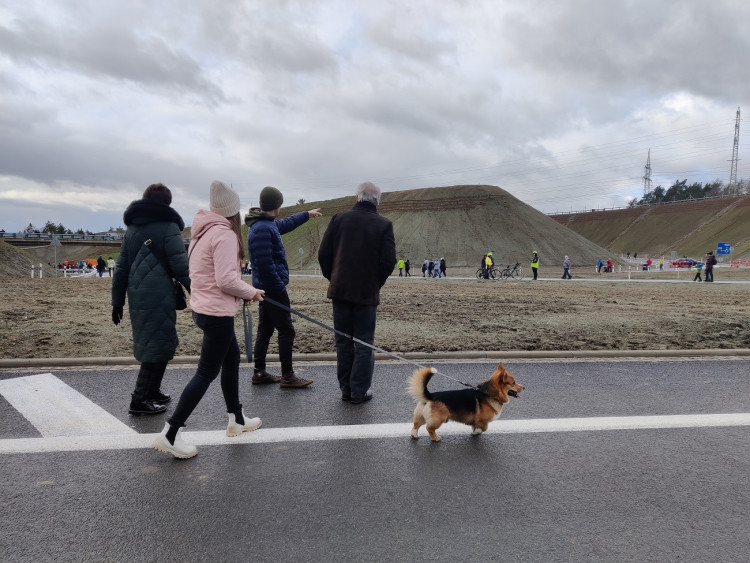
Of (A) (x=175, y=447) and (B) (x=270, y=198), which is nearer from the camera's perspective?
(A) (x=175, y=447)

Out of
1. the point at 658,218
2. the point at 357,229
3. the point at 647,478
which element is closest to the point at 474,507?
the point at 647,478

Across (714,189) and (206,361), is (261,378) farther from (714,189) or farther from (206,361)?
(714,189)

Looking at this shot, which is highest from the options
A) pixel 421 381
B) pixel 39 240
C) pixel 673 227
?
pixel 673 227

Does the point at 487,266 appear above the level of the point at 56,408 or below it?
above

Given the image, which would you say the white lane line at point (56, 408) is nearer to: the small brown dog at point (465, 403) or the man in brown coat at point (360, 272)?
the man in brown coat at point (360, 272)

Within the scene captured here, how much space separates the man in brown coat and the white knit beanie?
1.36 meters

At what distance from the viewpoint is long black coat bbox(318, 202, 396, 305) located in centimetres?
502

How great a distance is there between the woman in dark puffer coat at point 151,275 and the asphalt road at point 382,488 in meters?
0.63

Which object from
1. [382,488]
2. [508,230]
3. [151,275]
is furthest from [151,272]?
[508,230]

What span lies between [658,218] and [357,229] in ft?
416

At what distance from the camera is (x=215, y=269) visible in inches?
146

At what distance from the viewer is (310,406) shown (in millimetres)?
4992

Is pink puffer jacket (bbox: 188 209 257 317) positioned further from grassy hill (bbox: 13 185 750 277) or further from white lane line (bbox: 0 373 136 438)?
grassy hill (bbox: 13 185 750 277)

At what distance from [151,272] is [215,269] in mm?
1161
